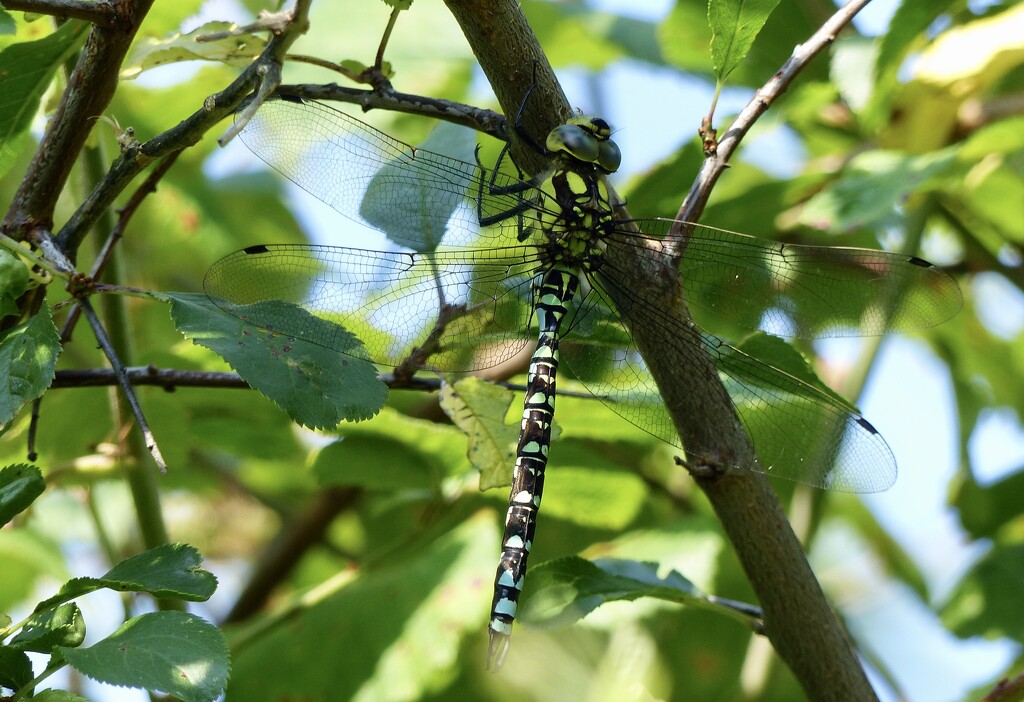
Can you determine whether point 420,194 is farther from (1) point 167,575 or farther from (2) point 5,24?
(1) point 167,575

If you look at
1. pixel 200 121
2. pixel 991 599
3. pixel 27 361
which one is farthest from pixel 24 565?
pixel 991 599

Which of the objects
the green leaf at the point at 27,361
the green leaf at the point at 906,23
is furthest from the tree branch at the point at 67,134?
the green leaf at the point at 906,23

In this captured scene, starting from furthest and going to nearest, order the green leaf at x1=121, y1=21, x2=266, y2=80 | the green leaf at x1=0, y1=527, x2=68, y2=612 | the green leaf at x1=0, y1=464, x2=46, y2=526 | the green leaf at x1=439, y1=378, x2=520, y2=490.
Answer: the green leaf at x1=0, y1=527, x2=68, y2=612 → the green leaf at x1=439, y1=378, x2=520, y2=490 → the green leaf at x1=121, y1=21, x2=266, y2=80 → the green leaf at x1=0, y1=464, x2=46, y2=526

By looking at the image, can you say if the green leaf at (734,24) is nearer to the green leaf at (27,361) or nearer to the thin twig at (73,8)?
the thin twig at (73,8)

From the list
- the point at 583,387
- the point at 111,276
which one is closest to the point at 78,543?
the point at 111,276

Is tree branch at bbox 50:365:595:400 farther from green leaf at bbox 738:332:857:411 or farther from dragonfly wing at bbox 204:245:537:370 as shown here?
green leaf at bbox 738:332:857:411

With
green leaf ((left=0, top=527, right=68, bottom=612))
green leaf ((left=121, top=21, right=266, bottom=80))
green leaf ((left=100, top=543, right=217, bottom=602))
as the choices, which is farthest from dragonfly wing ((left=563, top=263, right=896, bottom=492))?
green leaf ((left=0, top=527, right=68, bottom=612))
